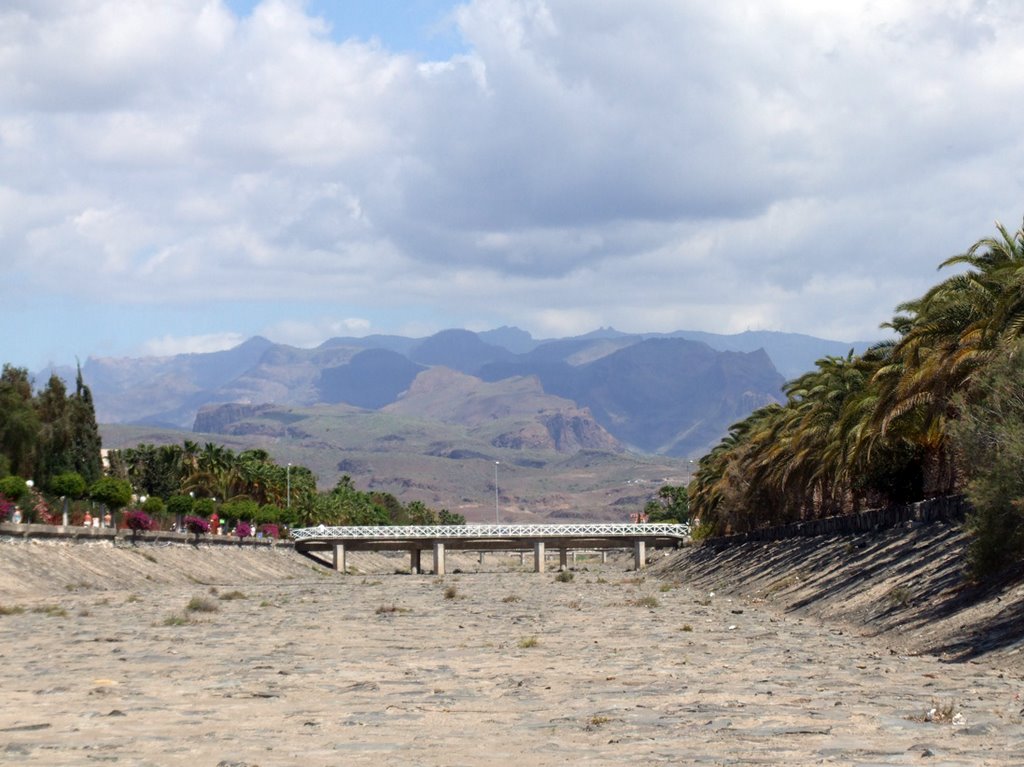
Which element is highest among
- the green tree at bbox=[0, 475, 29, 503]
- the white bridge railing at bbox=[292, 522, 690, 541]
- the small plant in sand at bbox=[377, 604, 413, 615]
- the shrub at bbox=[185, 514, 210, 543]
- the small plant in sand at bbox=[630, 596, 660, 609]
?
the green tree at bbox=[0, 475, 29, 503]

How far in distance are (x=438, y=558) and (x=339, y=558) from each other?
9837 mm

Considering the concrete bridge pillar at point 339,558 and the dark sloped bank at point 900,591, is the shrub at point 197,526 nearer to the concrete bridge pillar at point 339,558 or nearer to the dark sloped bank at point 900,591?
the concrete bridge pillar at point 339,558

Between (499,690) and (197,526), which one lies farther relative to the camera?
(197,526)

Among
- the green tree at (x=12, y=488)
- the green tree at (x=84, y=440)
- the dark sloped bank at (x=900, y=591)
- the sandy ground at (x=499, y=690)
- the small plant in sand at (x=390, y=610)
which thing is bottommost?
the small plant in sand at (x=390, y=610)

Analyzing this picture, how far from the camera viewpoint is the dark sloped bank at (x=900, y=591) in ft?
90.1

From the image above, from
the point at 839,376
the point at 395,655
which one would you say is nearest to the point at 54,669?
the point at 395,655

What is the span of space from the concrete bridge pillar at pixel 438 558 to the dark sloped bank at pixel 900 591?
65193 millimetres

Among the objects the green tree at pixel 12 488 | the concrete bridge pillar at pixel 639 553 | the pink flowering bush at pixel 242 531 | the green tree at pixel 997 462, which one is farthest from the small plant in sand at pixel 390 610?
the concrete bridge pillar at pixel 639 553

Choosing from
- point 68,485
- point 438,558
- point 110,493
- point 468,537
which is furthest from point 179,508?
point 438,558

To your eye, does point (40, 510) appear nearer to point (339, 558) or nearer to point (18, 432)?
point (18, 432)

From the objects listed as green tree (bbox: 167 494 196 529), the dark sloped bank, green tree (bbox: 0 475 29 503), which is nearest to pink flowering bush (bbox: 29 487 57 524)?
green tree (bbox: 0 475 29 503)

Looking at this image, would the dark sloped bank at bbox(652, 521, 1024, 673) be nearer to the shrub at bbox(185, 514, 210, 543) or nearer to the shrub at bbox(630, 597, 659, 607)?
the shrub at bbox(630, 597, 659, 607)

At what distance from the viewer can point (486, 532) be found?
13500 centimetres

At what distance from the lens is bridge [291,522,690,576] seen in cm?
13275
